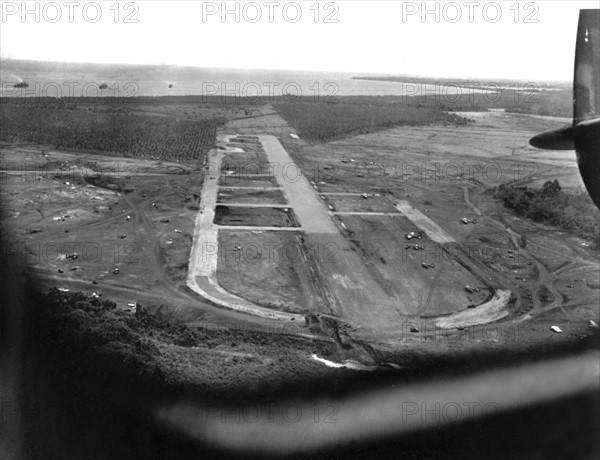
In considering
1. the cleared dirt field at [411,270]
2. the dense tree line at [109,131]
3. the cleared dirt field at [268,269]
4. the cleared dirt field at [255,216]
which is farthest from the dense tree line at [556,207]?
the dense tree line at [109,131]

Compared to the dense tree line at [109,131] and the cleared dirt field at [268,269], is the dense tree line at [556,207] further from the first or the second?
the dense tree line at [109,131]

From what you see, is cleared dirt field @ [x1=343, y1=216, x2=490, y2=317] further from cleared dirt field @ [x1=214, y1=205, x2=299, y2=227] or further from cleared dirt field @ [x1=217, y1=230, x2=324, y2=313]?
cleared dirt field @ [x1=214, y1=205, x2=299, y2=227]

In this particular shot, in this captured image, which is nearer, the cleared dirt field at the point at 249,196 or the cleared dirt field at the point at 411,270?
the cleared dirt field at the point at 411,270

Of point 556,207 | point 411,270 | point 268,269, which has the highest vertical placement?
point 556,207

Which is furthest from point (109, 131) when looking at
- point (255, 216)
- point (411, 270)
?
point (411, 270)

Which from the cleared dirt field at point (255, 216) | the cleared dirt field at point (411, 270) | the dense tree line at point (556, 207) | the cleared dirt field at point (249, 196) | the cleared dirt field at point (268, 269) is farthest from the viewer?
the cleared dirt field at point (249, 196)

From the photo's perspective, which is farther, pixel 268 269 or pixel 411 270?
pixel 411 270

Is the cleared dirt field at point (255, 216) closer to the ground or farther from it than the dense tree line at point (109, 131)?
closer to the ground

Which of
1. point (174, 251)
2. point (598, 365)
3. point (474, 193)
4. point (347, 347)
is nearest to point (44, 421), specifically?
point (347, 347)

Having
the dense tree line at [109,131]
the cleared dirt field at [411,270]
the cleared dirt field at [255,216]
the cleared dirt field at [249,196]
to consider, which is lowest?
the cleared dirt field at [411,270]

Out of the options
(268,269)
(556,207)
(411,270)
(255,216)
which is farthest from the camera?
(556,207)

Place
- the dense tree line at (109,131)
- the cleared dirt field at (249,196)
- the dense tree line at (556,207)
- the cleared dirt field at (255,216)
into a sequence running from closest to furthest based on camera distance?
the cleared dirt field at (255,216) → the dense tree line at (556,207) → the cleared dirt field at (249,196) → the dense tree line at (109,131)

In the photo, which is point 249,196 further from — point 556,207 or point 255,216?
point 556,207
